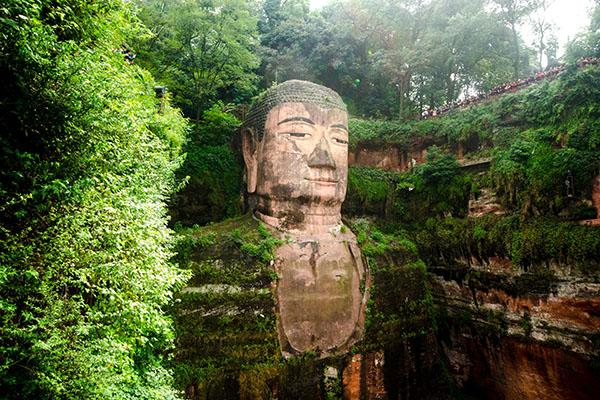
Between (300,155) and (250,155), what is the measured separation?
66.1 inches

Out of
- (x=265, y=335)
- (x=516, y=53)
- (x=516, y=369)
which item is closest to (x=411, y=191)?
(x=516, y=369)

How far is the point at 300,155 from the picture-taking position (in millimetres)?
7797

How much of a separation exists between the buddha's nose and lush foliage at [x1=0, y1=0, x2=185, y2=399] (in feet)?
13.7

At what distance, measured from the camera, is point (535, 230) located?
8.59 m

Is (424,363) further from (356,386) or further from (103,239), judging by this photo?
(103,239)

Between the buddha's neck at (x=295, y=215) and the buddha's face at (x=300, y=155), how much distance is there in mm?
160

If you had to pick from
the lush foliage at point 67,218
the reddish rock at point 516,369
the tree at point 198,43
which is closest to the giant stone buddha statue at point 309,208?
the lush foliage at point 67,218

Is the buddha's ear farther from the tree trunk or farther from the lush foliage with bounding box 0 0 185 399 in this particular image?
the tree trunk

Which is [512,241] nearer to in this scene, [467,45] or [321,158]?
[321,158]

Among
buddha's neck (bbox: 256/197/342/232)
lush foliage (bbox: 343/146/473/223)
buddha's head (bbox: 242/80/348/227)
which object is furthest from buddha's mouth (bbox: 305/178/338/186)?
lush foliage (bbox: 343/146/473/223)

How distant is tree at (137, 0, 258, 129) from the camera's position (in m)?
12.1

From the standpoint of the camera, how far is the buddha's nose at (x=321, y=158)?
7758 millimetres

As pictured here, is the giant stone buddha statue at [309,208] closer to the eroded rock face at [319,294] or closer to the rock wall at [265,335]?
the eroded rock face at [319,294]

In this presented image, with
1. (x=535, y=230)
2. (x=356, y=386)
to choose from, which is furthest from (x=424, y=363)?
(x=535, y=230)
